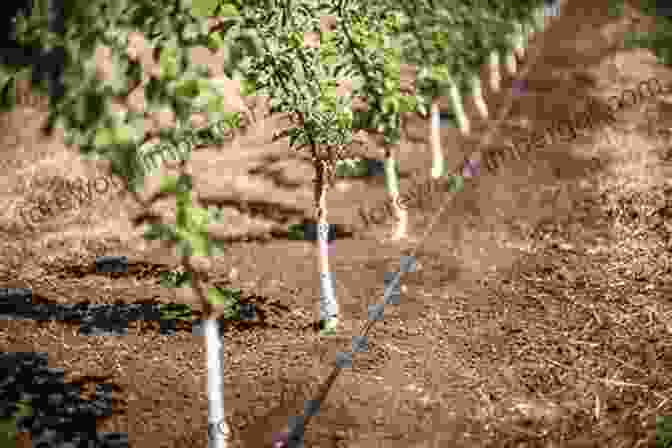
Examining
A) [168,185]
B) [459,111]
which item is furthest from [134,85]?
[459,111]

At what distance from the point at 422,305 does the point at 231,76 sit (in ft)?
23.3

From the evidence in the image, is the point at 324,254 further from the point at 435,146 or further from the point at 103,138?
the point at 435,146

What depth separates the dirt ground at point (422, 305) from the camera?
26.4 feet

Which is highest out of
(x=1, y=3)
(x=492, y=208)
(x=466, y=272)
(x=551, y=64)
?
(x=1, y=3)

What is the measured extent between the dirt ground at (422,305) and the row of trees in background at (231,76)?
35.7 inches

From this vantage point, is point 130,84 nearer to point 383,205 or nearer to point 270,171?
point 383,205

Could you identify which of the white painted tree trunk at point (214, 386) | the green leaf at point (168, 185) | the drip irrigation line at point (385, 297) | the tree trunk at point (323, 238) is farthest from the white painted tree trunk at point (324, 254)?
the green leaf at point (168, 185)

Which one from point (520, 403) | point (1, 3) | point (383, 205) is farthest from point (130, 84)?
point (1, 3)

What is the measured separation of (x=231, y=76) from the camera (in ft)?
17.7

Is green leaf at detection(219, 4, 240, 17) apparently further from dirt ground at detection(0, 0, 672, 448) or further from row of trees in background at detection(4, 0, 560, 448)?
dirt ground at detection(0, 0, 672, 448)

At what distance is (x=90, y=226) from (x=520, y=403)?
12709 mm

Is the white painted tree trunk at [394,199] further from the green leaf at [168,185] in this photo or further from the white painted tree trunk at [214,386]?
the green leaf at [168,185]

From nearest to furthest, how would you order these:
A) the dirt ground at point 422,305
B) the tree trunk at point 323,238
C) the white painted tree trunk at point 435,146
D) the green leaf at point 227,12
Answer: the green leaf at point 227,12
the dirt ground at point 422,305
the tree trunk at point 323,238
the white painted tree trunk at point 435,146

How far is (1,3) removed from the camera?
34.8 meters
